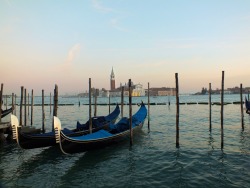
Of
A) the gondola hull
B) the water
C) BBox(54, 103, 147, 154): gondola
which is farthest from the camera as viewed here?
the gondola hull

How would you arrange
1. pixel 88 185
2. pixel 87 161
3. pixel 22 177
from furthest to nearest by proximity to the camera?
1. pixel 87 161
2. pixel 22 177
3. pixel 88 185

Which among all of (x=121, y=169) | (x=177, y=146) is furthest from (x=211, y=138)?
(x=121, y=169)

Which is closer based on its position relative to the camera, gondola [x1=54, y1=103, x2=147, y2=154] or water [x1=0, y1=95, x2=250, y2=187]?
water [x1=0, y1=95, x2=250, y2=187]

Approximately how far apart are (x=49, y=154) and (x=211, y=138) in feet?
32.4

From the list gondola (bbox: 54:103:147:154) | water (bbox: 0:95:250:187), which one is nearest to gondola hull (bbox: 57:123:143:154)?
gondola (bbox: 54:103:147:154)

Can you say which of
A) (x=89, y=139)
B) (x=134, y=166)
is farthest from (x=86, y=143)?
(x=134, y=166)

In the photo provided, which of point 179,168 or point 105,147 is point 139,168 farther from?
point 105,147

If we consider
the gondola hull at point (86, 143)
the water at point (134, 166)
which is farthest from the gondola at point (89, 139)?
the water at point (134, 166)

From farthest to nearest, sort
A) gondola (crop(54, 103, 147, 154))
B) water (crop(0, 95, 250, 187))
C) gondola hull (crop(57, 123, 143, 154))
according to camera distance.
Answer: gondola hull (crop(57, 123, 143, 154)) < gondola (crop(54, 103, 147, 154)) < water (crop(0, 95, 250, 187))

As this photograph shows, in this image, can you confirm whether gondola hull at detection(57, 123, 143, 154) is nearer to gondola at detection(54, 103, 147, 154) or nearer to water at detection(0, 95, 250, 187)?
gondola at detection(54, 103, 147, 154)

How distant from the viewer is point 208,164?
9586 millimetres

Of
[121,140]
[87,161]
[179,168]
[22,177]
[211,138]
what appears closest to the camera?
[22,177]

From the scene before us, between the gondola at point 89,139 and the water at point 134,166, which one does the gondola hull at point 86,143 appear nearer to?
the gondola at point 89,139

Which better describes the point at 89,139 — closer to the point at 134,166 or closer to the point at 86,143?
the point at 86,143
